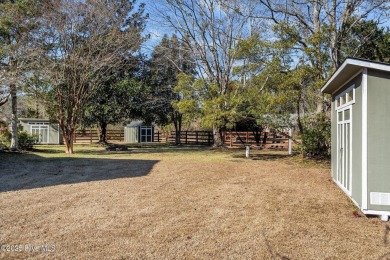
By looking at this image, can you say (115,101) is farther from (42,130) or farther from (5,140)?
(42,130)

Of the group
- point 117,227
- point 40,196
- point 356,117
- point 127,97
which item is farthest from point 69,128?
point 356,117

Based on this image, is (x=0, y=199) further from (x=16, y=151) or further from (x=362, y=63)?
(x=16, y=151)

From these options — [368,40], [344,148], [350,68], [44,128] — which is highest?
[368,40]

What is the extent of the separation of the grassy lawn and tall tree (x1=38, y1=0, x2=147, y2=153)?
755 centimetres

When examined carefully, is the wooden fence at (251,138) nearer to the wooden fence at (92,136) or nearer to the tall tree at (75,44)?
the tall tree at (75,44)

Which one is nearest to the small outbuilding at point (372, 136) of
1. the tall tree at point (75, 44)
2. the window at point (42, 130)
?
the tall tree at point (75, 44)

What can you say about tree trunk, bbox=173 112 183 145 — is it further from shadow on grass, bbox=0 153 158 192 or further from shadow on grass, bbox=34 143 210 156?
shadow on grass, bbox=0 153 158 192

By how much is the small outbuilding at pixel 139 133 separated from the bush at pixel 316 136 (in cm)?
1730

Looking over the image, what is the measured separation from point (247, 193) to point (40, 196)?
3.93 meters

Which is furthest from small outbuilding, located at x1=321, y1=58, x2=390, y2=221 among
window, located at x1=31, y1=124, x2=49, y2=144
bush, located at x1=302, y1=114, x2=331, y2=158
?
window, located at x1=31, y1=124, x2=49, y2=144

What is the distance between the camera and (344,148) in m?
6.18

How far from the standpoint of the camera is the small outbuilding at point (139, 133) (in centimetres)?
2728

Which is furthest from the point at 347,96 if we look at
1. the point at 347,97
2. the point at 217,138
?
the point at 217,138

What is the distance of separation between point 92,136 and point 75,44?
12477mm
